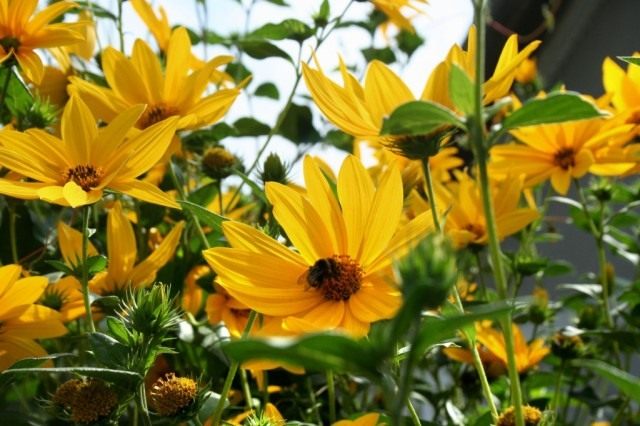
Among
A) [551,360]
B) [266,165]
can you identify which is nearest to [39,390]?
[266,165]

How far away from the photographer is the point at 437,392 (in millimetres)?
1034

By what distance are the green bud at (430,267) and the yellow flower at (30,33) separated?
19.1 inches

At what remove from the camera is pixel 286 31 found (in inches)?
35.4

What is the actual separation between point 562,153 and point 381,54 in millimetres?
440

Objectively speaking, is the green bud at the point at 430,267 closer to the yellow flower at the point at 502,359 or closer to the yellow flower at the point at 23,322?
the yellow flower at the point at 23,322

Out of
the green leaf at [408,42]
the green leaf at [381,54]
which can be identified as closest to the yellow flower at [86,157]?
the green leaf at [381,54]

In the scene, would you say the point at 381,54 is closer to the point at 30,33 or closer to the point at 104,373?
the point at 30,33

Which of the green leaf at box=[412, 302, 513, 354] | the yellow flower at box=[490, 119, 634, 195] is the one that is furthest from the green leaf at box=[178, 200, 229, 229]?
the yellow flower at box=[490, 119, 634, 195]

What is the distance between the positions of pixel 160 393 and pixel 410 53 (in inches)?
35.7

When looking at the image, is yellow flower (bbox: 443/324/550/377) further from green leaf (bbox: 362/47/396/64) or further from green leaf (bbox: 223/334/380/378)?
green leaf (bbox: 223/334/380/378)

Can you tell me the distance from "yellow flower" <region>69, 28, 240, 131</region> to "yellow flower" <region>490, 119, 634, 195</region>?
28 cm

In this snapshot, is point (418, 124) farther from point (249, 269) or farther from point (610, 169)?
point (610, 169)

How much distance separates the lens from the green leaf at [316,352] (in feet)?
0.90

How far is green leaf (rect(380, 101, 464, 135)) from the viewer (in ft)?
1.25
